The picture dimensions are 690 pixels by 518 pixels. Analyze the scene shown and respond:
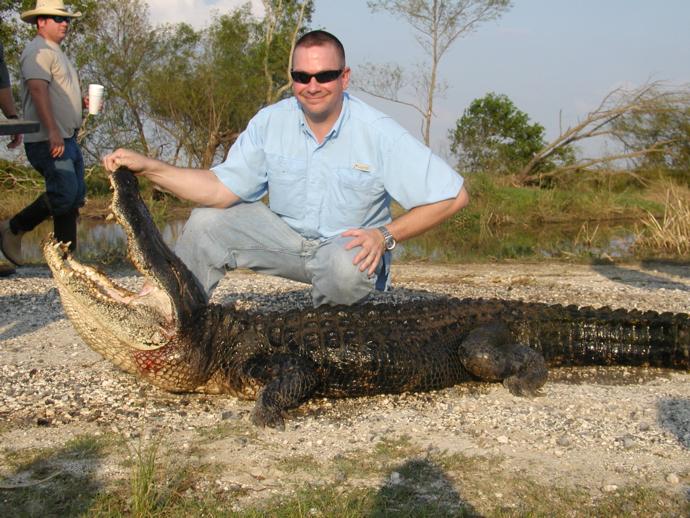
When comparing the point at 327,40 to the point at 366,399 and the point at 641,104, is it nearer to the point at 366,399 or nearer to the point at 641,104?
the point at 366,399

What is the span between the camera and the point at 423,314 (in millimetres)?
4277

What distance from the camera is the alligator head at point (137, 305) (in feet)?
11.3

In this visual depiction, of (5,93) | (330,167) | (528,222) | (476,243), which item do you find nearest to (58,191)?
(5,93)

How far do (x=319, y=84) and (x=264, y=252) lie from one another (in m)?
1.10

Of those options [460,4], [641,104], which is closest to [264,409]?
[641,104]

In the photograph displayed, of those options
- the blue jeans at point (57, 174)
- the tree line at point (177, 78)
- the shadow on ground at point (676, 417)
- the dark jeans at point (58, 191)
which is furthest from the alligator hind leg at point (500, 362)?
the tree line at point (177, 78)

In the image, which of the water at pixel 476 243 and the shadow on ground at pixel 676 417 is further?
the water at pixel 476 243

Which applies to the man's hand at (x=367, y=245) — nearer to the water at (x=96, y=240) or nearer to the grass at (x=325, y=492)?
the grass at (x=325, y=492)

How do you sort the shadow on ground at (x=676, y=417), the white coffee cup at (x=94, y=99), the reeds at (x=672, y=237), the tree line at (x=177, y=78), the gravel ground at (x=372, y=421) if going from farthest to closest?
the tree line at (x=177, y=78) < the reeds at (x=672, y=237) < the white coffee cup at (x=94, y=99) < the shadow on ground at (x=676, y=417) < the gravel ground at (x=372, y=421)

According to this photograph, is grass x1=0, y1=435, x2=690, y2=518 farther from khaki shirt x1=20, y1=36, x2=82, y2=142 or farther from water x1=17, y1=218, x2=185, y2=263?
water x1=17, y1=218, x2=185, y2=263

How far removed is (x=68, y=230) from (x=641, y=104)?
1949 centimetres

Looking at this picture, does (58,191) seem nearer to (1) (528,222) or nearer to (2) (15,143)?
(2) (15,143)

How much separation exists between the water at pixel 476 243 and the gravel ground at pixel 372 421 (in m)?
5.64

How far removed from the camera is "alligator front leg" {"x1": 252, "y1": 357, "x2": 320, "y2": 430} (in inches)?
134
